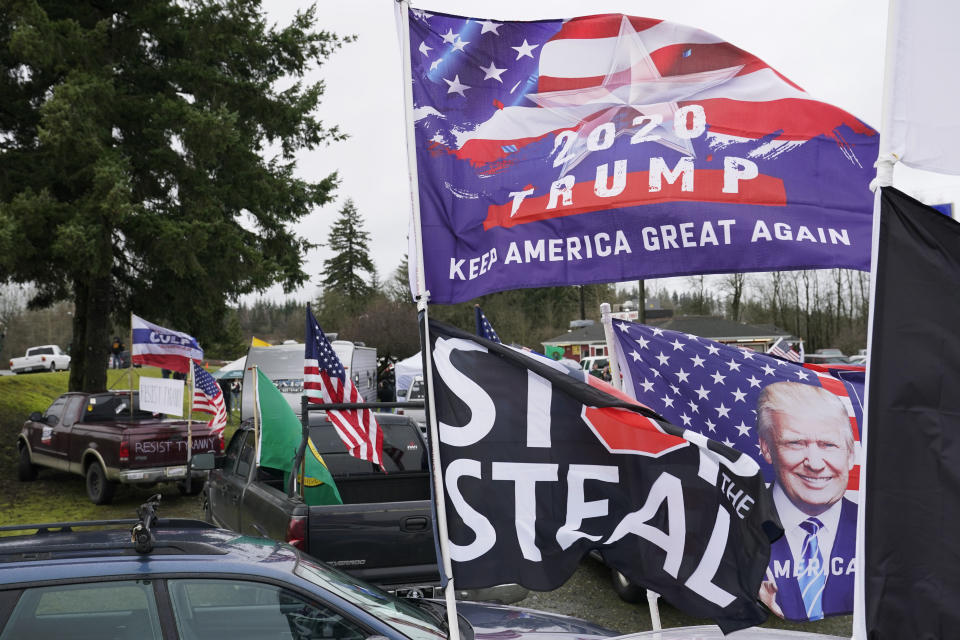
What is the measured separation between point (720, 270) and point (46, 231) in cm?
1490

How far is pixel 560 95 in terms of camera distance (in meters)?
3.69

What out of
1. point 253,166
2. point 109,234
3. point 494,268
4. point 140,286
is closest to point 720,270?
point 494,268

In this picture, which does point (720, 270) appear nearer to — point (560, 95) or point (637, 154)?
point (637, 154)

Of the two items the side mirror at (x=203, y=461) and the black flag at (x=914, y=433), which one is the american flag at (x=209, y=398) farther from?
the black flag at (x=914, y=433)

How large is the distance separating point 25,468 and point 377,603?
1356 centimetres

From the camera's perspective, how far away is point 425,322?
3.35 metres

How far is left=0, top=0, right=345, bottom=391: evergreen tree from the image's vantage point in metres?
14.4

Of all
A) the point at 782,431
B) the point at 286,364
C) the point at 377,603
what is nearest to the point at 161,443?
the point at 286,364

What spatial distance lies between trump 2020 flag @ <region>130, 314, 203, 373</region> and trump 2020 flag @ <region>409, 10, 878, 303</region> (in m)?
11.5

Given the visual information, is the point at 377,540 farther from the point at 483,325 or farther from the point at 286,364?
the point at 286,364

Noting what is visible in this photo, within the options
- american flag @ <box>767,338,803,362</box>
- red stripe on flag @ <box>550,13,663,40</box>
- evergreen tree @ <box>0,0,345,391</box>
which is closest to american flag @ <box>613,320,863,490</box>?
red stripe on flag @ <box>550,13,663,40</box>

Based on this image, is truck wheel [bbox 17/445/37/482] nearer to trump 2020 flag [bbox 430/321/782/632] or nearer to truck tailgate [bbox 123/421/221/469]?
truck tailgate [bbox 123/421/221/469]

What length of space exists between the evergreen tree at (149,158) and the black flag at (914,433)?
14198 millimetres

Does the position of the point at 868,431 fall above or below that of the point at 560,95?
below
